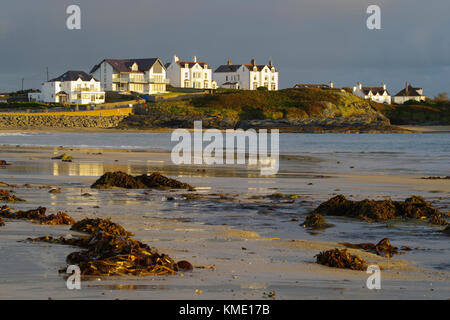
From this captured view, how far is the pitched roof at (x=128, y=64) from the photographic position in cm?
12756

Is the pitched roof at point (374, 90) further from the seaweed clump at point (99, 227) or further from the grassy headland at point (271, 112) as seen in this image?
the seaweed clump at point (99, 227)

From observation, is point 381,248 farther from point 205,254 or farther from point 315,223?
point 205,254

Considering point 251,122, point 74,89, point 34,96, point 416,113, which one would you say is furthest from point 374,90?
point 34,96

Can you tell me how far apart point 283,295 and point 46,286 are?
2.74m

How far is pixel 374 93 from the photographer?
7185 inches

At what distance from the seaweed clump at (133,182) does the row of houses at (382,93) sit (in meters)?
156

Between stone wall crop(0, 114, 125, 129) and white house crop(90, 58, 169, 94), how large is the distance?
3302 cm

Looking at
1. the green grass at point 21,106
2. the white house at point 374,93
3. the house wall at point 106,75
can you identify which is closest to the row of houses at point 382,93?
the white house at point 374,93

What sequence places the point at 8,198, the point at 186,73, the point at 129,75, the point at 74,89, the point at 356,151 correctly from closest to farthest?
the point at 8,198 < the point at 356,151 < the point at 74,89 < the point at 129,75 < the point at 186,73

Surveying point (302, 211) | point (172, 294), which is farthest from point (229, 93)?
point (172, 294)

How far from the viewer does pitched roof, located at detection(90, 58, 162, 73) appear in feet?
419

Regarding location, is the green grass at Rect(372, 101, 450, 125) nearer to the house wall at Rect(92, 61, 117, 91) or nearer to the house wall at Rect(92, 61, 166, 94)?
the house wall at Rect(92, 61, 166, 94)

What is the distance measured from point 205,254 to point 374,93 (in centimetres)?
17875
